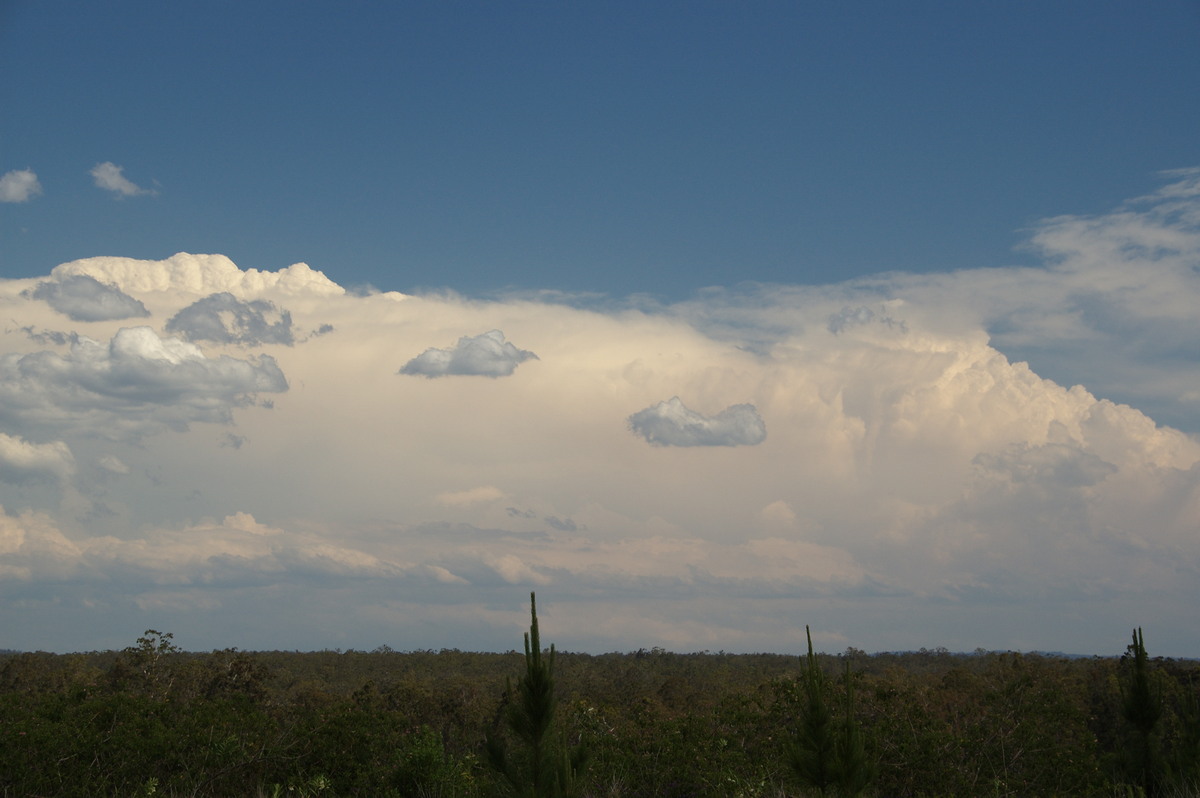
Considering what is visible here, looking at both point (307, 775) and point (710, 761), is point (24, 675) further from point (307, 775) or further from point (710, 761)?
point (710, 761)

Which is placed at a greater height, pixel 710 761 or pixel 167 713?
pixel 167 713

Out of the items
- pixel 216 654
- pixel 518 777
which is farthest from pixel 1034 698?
pixel 216 654

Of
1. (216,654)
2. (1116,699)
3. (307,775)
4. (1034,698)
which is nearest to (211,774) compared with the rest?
(307,775)

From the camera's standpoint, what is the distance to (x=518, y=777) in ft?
38.2

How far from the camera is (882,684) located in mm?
27188

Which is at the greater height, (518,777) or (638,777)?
(518,777)

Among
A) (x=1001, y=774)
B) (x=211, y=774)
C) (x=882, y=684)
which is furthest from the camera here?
(x=882, y=684)

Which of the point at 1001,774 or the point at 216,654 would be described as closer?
the point at 1001,774

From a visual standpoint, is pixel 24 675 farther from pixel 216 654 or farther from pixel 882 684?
pixel 882 684

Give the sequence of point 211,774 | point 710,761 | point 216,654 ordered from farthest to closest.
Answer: point 216,654
point 710,761
point 211,774

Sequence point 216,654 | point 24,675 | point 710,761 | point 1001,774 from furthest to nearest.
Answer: point 24,675 < point 216,654 < point 1001,774 < point 710,761

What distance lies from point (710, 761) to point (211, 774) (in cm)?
1044

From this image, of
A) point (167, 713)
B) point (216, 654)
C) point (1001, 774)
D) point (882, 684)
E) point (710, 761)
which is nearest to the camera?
point (167, 713)

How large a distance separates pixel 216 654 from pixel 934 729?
31.4 metres
